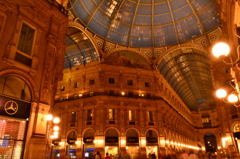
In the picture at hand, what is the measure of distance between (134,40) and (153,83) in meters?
9.23

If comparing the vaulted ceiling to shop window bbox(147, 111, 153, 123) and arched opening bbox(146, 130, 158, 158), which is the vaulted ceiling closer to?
shop window bbox(147, 111, 153, 123)

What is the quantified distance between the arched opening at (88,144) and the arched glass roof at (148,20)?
1727 centimetres

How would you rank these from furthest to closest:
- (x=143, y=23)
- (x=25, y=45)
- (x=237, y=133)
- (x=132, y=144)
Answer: (x=143, y=23), (x=132, y=144), (x=237, y=133), (x=25, y=45)

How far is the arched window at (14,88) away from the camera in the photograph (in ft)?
37.8

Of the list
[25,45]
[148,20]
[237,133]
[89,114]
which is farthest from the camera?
[148,20]

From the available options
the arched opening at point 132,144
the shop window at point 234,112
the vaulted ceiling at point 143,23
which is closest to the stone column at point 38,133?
the arched opening at point 132,144

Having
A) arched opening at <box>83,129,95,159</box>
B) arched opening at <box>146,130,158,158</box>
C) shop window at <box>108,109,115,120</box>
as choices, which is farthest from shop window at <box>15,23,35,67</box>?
arched opening at <box>146,130,158,158</box>

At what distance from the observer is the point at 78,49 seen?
34844 millimetres

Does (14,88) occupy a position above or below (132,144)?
above

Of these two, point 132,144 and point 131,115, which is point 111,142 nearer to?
point 132,144

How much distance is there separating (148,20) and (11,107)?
1185 inches

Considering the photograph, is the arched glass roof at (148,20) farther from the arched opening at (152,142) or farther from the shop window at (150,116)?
the arched opening at (152,142)

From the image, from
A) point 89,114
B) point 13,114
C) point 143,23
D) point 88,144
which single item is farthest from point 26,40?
point 143,23

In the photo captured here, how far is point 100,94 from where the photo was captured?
31.3 meters
